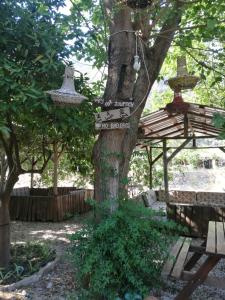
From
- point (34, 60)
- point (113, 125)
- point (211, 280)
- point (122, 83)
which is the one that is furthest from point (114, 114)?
point (211, 280)

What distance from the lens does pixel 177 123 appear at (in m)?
9.50

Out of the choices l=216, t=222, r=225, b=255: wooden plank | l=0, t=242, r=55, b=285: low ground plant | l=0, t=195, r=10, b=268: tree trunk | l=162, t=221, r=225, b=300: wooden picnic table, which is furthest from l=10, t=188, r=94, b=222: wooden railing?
l=162, t=221, r=225, b=300: wooden picnic table

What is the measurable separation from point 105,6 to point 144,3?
0.74 metres

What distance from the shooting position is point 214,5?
4.40 m

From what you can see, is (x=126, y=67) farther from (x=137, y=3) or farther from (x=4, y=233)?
(x=4, y=233)

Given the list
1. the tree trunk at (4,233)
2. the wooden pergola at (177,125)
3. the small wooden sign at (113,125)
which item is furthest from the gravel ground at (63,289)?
the wooden pergola at (177,125)

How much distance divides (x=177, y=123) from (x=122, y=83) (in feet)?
19.6

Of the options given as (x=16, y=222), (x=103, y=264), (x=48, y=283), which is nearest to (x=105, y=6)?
(x=103, y=264)

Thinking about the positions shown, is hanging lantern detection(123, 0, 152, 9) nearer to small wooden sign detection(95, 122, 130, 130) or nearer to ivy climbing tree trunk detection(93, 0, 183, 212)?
ivy climbing tree trunk detection(93, 0, 183, 212)

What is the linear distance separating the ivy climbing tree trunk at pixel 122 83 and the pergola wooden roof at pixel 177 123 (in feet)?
9.93

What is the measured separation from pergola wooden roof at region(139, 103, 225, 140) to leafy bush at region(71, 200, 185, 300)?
4040 millimetres

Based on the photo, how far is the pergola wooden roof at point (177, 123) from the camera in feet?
24.4

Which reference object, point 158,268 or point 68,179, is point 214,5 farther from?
point 68,179

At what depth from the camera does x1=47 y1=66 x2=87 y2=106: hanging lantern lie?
11.0 ft
